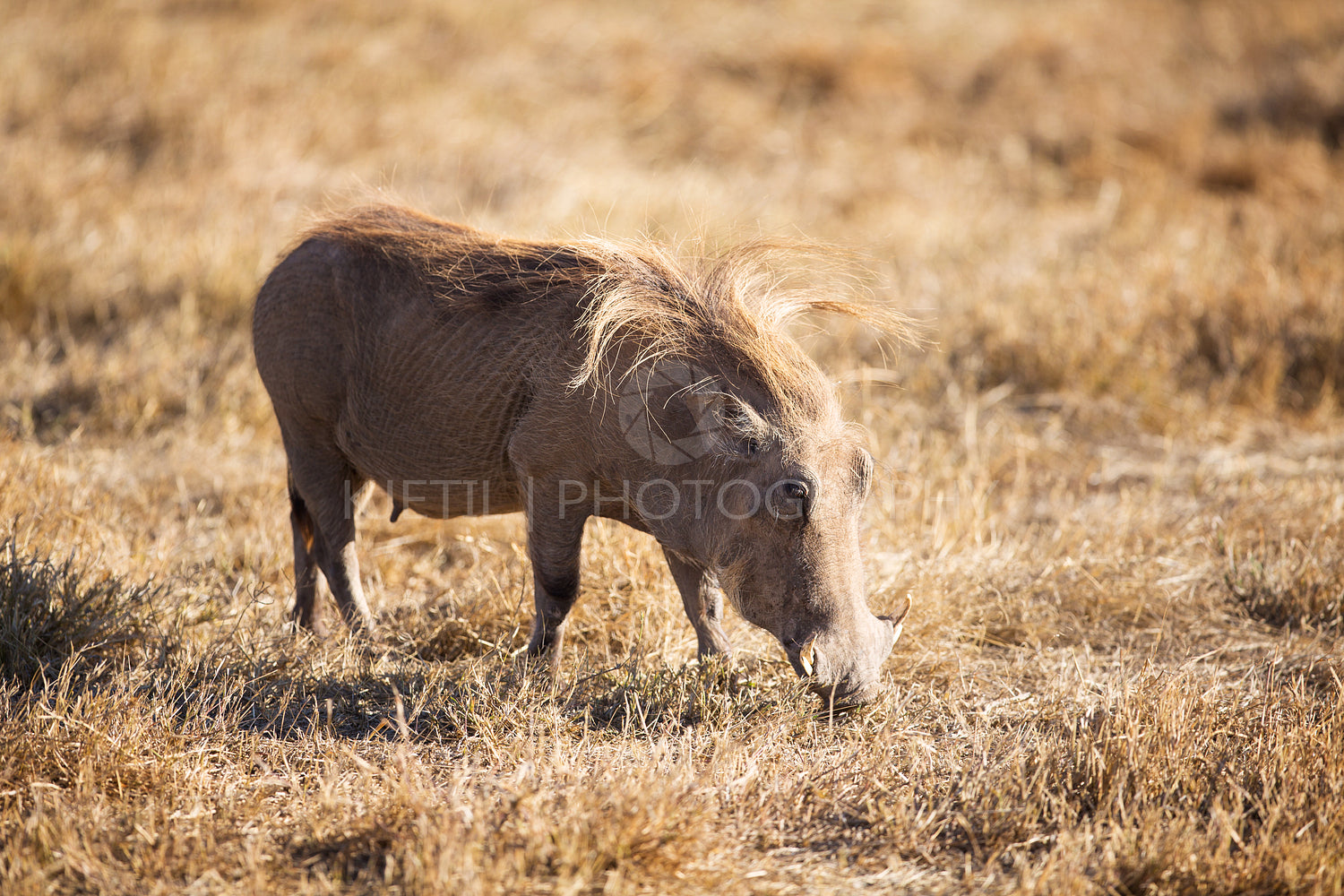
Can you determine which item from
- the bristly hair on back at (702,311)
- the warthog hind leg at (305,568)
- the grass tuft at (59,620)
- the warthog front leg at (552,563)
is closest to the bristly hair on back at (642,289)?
the bristly hair on back at (702,311)

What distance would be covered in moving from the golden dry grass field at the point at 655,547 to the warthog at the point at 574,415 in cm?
34

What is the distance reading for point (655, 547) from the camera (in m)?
3.66

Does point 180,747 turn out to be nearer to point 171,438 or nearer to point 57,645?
point 57,645

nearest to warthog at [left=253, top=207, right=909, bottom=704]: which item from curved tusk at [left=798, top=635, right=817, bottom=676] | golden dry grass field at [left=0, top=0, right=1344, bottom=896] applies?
curved tusk at [left=798, top=635, right=817, bottom=676]

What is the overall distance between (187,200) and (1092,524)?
19.4ft

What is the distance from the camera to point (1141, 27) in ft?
40.8

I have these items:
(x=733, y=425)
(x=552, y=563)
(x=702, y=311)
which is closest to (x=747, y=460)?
(x=733, y=425)

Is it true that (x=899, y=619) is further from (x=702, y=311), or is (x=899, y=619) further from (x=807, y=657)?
(x=702, y=311)

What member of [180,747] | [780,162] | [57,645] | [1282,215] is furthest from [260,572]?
[1282,215]

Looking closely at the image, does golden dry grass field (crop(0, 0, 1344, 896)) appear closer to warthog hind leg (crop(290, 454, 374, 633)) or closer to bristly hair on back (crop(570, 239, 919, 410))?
warthog hind leg (crop(290, 454, 374, 633))

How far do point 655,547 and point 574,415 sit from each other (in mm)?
942

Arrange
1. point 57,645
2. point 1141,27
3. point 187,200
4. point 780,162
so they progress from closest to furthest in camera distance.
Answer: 1. point 57,645
2. point 187,200
3. point 780,162
4. point 1141,27

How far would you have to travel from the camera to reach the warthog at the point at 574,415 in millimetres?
2621

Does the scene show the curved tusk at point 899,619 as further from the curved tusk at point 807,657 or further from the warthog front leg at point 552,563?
the warthog front leg at point 552,563
